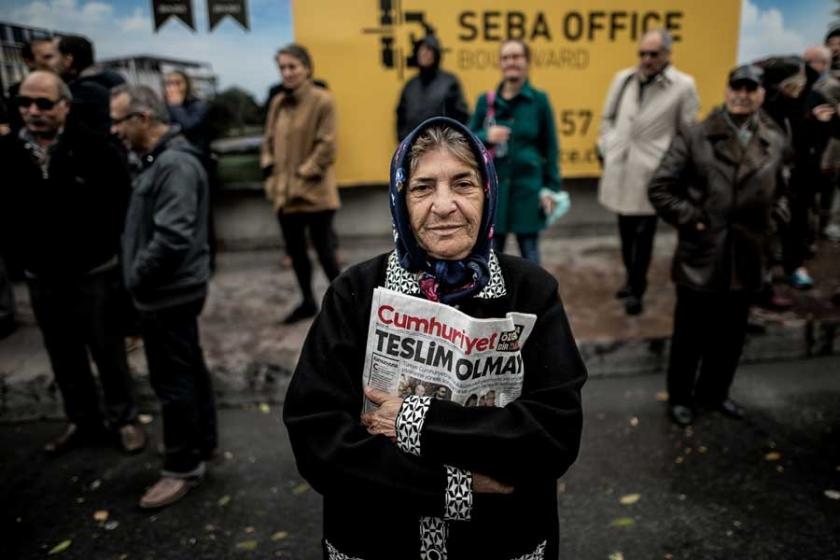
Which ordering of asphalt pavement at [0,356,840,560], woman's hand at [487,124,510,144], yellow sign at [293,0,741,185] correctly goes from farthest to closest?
1. yellow sign at [293,0,741,185]
2. woman's hand at [487,124,510,144]
3. asphalt pavement at [0,356,840,560]

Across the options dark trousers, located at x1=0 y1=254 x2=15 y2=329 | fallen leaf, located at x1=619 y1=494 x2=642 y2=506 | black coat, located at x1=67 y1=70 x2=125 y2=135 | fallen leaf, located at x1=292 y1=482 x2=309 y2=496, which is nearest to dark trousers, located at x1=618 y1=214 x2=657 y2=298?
fallen leaf, located at x1=619 y1=494 x2=642 y2=506

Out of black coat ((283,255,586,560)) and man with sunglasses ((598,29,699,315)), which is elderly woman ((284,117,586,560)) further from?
man with sunglasses ((598,29,699,315))

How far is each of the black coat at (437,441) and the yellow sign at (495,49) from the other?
521 cm

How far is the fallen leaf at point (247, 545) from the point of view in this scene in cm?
290

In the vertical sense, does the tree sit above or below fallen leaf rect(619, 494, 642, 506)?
above

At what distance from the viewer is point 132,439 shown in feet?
12.3

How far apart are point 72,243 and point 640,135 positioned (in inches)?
167

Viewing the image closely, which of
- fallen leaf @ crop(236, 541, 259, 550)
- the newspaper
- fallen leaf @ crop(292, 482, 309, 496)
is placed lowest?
fallen leaf @ crop(292, 482, 309, 496)

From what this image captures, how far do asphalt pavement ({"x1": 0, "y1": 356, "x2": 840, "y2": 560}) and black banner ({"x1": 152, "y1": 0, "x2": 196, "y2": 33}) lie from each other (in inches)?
160

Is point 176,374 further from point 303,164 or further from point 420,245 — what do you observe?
point 303,164

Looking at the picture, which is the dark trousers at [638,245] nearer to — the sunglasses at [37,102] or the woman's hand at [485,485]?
the woman's hand at [485,485]

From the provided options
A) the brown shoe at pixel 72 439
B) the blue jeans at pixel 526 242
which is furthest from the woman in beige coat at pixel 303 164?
the brown shoe at pixel 72 439

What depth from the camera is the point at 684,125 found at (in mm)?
3707

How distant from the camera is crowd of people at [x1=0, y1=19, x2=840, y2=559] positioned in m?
1.56
